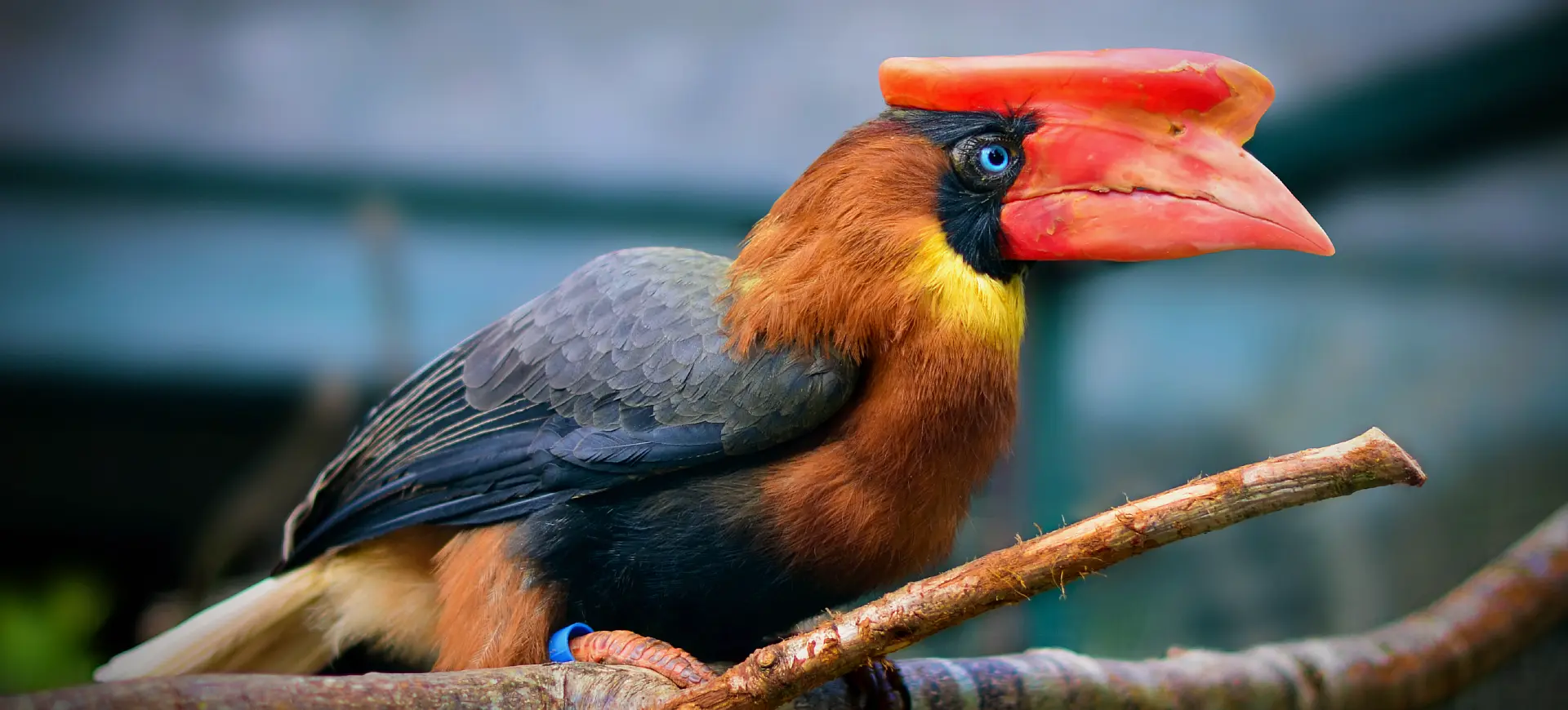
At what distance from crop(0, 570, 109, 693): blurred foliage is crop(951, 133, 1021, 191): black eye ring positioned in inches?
79.4

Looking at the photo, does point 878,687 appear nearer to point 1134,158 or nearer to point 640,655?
point 640,655

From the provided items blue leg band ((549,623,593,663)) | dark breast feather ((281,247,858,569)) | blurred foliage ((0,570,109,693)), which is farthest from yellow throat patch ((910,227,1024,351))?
blurred foliage ((0,570,109,693))

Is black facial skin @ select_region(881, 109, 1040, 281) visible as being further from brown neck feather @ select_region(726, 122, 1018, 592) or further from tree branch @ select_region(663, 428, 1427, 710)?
tree branch @ select_region(663, 428, 1427, 710)

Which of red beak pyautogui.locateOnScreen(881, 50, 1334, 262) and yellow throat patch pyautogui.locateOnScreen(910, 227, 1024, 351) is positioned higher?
red beak pyautogui.locateOnScreen(881, 50, 1334, 262)

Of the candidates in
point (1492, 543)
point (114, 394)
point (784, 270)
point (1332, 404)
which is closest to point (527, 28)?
point (114, 394)

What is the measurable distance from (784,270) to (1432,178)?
6.39ft

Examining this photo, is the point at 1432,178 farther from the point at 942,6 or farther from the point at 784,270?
the point at 784,270

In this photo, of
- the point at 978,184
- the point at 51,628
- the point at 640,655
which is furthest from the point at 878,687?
the point at 51,628

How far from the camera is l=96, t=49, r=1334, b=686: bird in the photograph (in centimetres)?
107

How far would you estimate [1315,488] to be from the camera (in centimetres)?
72

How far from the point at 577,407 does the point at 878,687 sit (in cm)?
47

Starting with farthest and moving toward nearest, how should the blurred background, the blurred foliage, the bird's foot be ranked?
the blurred background, the blurred foliage, the bird's foot

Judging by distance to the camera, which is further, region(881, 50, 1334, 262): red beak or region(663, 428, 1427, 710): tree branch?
region(881, 50, 1334, 262): red beak

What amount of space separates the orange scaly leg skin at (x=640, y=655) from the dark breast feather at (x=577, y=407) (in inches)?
5.9
